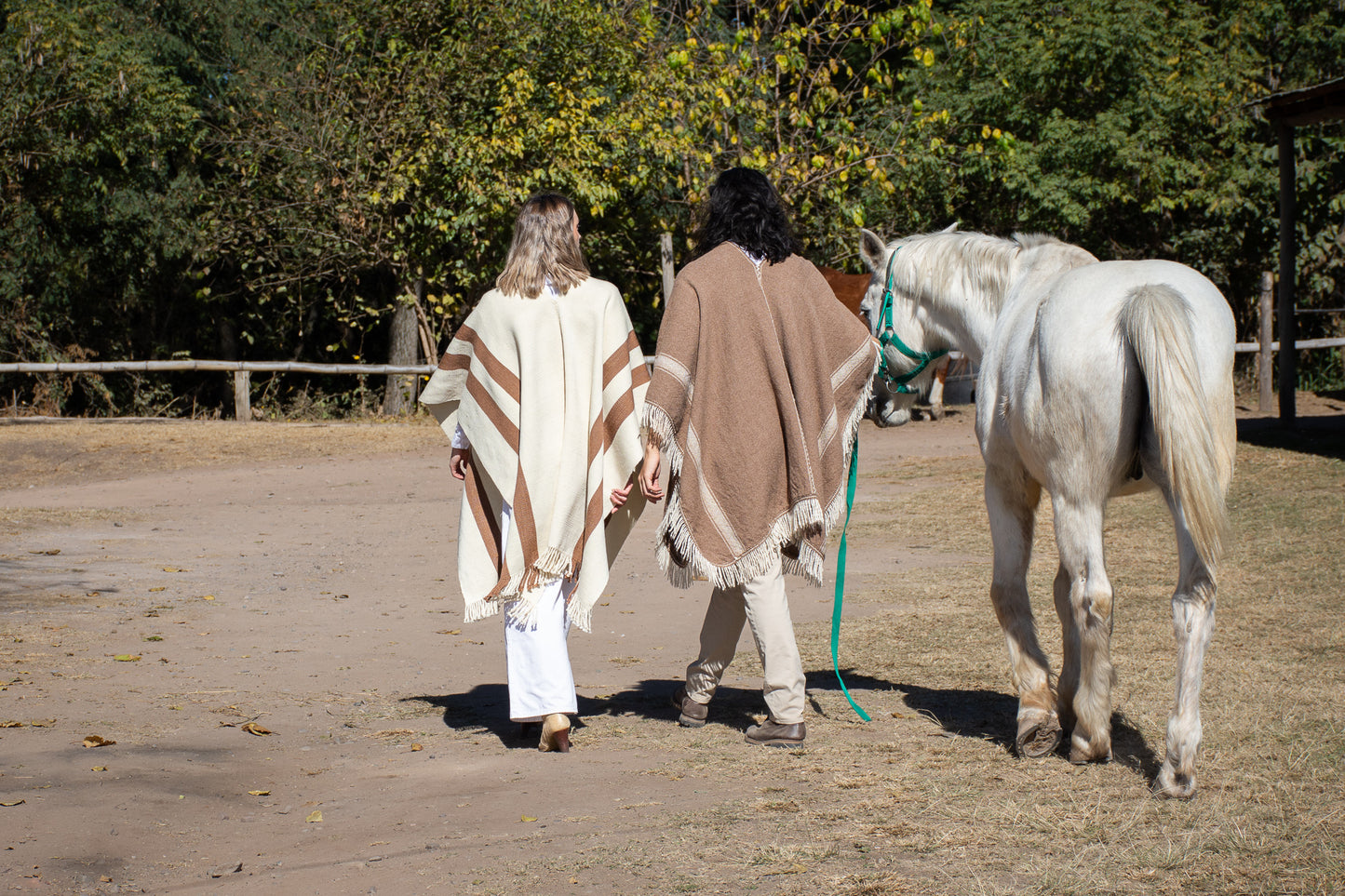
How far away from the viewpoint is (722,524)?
4109 mm

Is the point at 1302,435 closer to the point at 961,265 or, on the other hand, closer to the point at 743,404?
the point at 961,265

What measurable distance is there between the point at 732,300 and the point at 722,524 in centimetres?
77

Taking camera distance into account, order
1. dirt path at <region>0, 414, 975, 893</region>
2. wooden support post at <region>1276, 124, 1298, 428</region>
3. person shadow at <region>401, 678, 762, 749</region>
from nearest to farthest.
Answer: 1. dirt path at <region>0, 414, 975, 893</region>
2. person shadow at <region>401, 678, 762, 749</region>
3. wooden support post at <region>1276, 124, 1298, 428</region>

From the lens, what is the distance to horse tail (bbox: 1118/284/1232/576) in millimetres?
3418

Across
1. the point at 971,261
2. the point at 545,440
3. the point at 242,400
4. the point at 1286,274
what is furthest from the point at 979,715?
the point at 242,400

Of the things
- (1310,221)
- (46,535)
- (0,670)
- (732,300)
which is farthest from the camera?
(1310,221)

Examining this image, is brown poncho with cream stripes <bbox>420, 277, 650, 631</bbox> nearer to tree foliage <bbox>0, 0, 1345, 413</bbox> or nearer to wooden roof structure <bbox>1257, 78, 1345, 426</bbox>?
wooden roof structure <bbox>1257, 78, 1345, 426</bbox>

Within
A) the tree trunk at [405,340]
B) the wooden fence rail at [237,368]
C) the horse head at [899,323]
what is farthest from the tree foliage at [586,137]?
the horse head at [899,323]

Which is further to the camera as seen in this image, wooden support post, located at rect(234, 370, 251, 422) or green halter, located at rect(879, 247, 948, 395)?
wooden support post, located at rect(234, 370, 251, 422)

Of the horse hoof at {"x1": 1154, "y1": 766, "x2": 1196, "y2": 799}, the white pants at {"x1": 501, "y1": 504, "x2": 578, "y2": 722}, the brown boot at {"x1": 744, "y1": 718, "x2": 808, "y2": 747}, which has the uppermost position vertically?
the white pants at {"x1": 501, "y1": 504, "x2": 578, "y2": 722}

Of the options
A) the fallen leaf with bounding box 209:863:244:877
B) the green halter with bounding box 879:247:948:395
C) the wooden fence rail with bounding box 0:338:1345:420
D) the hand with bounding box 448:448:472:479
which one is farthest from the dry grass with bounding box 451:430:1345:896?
the wooden fence rail with bounding box 0:338:1345:420

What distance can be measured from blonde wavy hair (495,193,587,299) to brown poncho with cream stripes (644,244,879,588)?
18.2 inches

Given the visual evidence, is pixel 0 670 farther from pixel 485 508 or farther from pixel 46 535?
pixel 46 535

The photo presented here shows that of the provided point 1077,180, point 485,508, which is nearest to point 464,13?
point 1077,180
